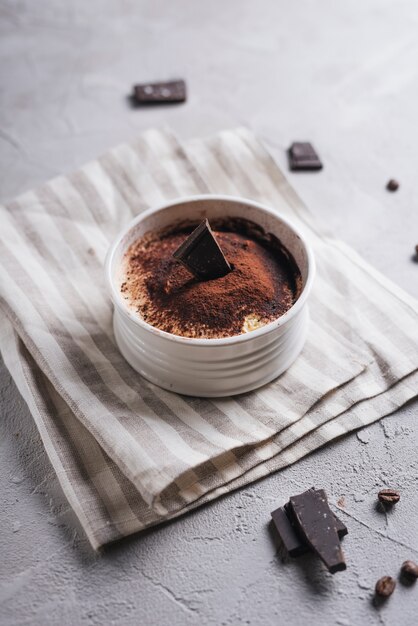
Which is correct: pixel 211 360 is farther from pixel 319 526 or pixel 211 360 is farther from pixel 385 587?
pixel 385 587

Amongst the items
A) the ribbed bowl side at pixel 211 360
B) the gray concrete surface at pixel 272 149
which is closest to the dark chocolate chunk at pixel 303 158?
the gray concrete surface at pixel 272 149

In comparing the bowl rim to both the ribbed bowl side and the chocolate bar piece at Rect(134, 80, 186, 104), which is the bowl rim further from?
the chocolate bar piece at Rect(134, 80, 186, 104)

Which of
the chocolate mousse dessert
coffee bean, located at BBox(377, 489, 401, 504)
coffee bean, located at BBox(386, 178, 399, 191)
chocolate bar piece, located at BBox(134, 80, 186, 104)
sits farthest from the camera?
chocolate bar piece, located at BBox(134, 80, 186, 104)

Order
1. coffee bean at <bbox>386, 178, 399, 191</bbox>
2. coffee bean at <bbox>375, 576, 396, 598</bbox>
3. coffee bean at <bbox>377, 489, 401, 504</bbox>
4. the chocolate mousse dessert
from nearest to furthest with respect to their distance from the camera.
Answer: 1. coffee bean at <bbox>375, 576, 396, 598</bbox>
2. coffee bean at <bbox>377, 489, 401, 504</bbox>
3. the chocolate mousse dessert
4. coffee bean at <bbox>386, 178, 399, 191</bbox>

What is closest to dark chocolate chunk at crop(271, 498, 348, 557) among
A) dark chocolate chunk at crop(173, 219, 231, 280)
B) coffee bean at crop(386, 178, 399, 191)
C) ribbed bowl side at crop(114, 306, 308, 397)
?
ribbed bowl side at crop(114, 306, 308, 397)

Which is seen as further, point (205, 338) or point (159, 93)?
point (159, 93)

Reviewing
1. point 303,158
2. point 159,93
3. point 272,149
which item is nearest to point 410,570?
point 303,158

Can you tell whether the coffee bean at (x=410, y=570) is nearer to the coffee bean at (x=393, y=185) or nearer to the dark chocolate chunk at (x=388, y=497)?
the dark chocolate chunk at (x=388, y=497)

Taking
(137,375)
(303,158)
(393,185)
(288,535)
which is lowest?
(137,375)
